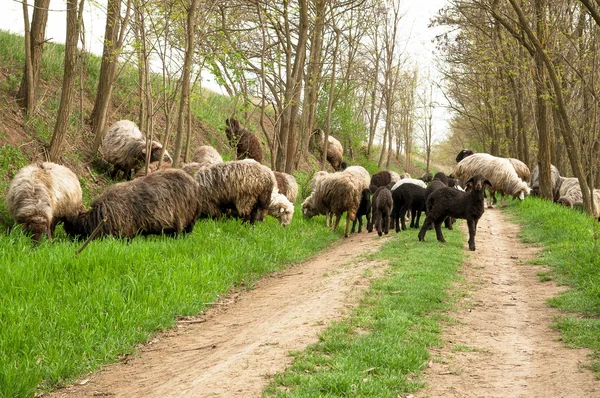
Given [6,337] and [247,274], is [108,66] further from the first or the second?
[6,337]

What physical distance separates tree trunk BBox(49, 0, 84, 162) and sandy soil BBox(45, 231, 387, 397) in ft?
17.8

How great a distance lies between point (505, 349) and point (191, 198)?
645cm

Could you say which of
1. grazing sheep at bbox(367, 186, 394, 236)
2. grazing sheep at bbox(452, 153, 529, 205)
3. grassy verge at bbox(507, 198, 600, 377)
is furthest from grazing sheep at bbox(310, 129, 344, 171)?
grazing sheep at bbox(367, 186, 394, 236)

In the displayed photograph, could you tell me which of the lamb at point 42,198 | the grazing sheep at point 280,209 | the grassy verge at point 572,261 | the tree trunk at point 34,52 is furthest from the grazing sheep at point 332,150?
the lamb at point 42,198

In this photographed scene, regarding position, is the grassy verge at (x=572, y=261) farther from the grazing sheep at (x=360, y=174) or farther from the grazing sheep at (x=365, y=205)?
the grazing sheep at (x=360, y=174)

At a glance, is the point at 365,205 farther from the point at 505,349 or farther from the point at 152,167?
the point at 505,349

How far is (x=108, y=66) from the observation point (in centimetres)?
1514

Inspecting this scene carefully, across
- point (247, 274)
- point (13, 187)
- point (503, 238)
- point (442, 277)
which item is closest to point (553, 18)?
point (503, 238)

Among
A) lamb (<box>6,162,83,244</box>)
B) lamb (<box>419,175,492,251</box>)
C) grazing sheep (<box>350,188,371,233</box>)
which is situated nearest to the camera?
lamb (<box>6,162,83,244</box>)

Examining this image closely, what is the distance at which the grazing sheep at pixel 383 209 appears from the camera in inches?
506

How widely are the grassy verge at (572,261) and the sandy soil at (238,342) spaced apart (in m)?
2.52

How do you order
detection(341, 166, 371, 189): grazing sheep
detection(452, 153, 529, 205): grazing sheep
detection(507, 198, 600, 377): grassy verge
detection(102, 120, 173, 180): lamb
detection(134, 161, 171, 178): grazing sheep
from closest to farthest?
detection(507, 198, 600, 377): grassy verge < detection(102, 120, 173, 180): lamb < detection(134, 161, 171, 178): grazing sheep < detection(341, 166, 371, 189): grazing sheep < detection(452, 153, 529, 205): grazing sheep

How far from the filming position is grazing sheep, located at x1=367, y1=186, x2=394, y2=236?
1285 cm

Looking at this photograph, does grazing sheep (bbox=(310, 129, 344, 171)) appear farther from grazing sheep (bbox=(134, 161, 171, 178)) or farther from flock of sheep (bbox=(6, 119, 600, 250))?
grazing sheep (bbox=(134, 161, 171, 178))
